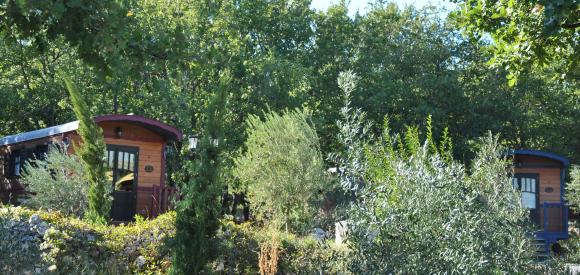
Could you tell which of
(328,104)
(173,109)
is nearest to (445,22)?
(328,104)

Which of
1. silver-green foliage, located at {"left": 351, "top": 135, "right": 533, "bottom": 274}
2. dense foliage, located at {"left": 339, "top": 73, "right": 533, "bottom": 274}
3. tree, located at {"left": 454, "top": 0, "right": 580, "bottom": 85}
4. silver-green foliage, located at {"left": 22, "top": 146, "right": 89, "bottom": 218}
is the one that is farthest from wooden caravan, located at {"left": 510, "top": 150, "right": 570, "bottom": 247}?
silver-green foliage, located at {"left": 351, "top": 135, "right": 533, "bottom": 274}

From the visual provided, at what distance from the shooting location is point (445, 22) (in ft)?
94.5

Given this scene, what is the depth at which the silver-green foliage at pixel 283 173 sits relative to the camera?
49.8 feet

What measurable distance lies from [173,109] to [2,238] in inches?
706

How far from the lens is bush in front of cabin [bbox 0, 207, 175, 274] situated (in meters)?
8.28

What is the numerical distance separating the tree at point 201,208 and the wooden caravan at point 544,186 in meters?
16.4

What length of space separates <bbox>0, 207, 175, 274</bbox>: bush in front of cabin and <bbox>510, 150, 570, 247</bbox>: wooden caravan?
53.6 ft

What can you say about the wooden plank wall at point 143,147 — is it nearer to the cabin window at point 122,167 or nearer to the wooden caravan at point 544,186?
the cabin window at point 122,167

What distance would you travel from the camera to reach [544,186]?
22.9m

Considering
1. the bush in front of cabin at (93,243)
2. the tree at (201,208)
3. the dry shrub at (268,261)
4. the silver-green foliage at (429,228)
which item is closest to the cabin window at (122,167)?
the bush in front of cabin at (93,243)

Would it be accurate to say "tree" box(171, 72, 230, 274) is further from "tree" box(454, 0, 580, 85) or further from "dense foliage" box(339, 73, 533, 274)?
"tree" box(454, 0, 580, 85)

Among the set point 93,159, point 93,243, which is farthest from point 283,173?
point 93,243

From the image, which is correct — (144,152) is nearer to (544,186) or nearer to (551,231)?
(544,186)

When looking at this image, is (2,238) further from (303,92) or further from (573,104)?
(573,104)
